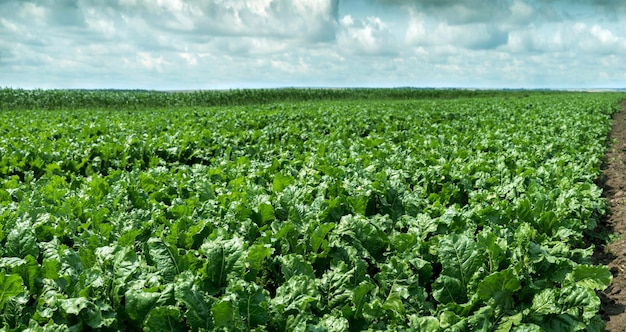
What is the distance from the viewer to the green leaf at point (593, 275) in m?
3.92

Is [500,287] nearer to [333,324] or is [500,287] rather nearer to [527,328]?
[527,328]

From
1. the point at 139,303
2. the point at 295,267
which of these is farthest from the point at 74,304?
the point at 295,267

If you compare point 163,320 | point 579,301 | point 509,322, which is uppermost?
point 163,320

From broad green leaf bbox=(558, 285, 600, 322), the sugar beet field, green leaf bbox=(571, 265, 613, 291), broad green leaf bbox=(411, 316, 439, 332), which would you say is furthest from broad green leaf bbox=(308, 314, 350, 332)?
green leaf bbox=(571, 265, 613, 291)

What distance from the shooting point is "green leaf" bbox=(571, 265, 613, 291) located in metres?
3.92

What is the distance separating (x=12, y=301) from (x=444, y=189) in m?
4.69

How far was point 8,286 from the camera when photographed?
10.2 ft

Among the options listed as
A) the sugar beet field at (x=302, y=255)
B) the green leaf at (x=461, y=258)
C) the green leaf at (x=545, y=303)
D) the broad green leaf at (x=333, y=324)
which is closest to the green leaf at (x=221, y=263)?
the sugar beet field at (x=302, y=255)

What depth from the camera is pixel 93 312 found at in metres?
2.99

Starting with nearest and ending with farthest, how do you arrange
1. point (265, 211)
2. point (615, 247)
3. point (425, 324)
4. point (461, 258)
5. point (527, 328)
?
point (425, 324) < point (527, 328) < point (461, 258) < point (265, 211) < point (615, 247)

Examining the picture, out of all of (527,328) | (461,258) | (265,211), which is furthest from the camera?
(265,211)

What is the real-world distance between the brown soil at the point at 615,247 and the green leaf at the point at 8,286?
445 centimetres

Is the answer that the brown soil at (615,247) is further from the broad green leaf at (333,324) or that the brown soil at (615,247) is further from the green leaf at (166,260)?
the green leaf at (166,260)

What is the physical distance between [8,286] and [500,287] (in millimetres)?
3151
